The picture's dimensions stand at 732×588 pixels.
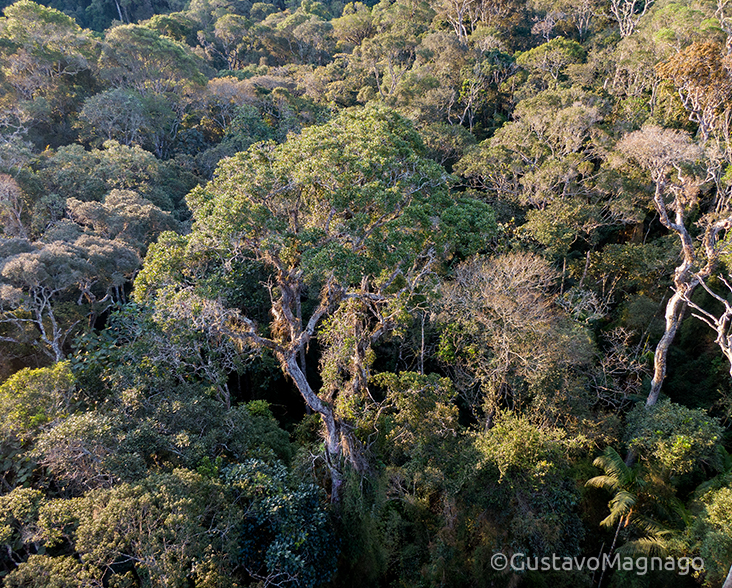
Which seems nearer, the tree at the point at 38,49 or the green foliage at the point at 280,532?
the green foliage at the point at 280,532

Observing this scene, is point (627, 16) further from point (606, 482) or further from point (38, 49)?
point (38, 49)

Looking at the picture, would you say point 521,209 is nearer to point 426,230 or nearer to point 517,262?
point 517,262

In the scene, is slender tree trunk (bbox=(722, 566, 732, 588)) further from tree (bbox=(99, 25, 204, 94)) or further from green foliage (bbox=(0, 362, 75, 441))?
tree (bbox=(99, 25, 204, 94))

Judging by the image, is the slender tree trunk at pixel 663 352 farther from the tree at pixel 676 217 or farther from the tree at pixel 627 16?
the tree at pixel 627 16

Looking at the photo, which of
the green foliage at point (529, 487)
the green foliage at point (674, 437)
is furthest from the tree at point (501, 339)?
the green foliage at point (674, 437)

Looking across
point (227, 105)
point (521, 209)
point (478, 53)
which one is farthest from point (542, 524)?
point (227, 105)

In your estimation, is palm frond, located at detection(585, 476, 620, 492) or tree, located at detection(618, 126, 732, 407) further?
tree, located at detection(618, 126, 732, 407)

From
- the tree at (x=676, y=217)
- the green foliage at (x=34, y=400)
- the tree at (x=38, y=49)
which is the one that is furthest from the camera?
the tree at (x=38, y=49)

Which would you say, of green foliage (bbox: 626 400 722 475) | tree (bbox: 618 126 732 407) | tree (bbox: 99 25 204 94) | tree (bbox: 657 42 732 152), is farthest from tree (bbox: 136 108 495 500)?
tree (bbox: 99 25 204 94)
